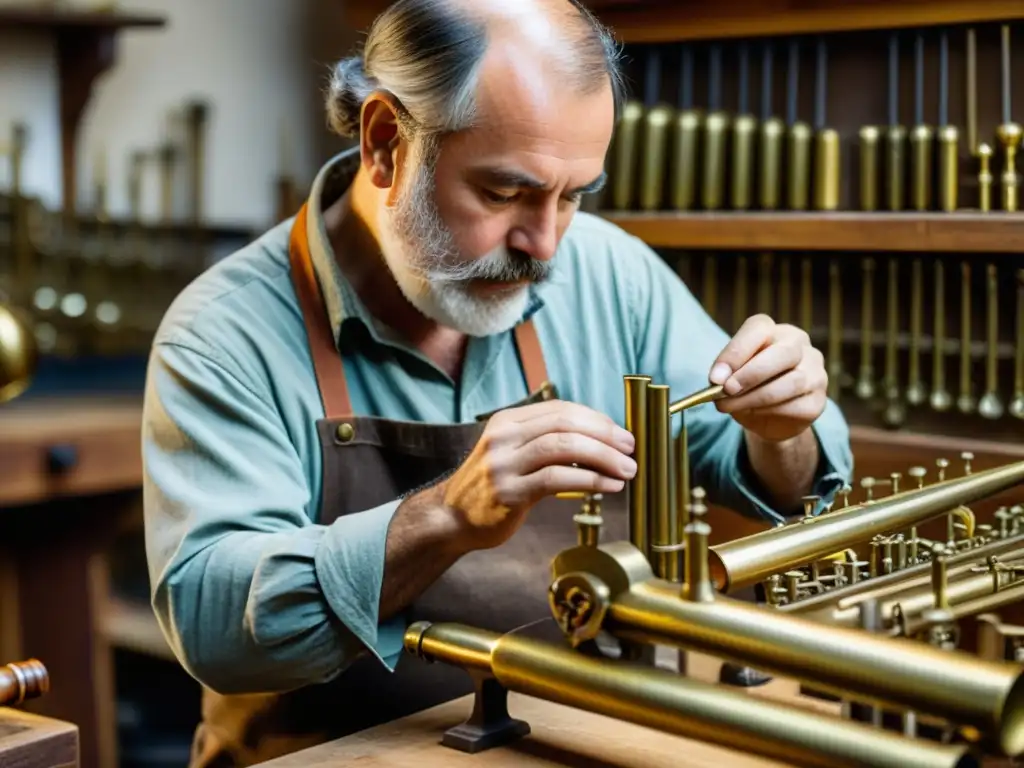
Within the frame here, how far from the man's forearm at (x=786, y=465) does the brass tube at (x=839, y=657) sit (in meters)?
0.69

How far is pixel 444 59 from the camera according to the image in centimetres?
168

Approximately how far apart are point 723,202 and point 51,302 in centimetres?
179

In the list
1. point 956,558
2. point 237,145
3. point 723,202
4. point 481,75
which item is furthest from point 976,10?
point 237,145

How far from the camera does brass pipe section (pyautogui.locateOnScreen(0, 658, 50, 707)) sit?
150 cm

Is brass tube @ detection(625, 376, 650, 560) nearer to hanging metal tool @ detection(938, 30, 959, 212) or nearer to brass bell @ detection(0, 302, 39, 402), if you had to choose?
brass bell @ detection(0, 302, 39, 402)

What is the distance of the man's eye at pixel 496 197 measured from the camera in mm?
1673

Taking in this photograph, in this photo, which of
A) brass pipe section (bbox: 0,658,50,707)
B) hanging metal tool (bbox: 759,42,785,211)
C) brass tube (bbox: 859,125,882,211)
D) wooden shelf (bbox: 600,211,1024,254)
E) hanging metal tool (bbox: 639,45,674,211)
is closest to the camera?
brass pipe section (bbox: 0,658,50,707)

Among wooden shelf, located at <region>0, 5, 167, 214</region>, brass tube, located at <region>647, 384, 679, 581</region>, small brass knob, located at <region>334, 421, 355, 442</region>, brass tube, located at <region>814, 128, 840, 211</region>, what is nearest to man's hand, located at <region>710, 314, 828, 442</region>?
brass tube, located at <region>647, 384, 679, 581</region>

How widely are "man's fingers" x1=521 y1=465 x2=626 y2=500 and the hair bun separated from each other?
0.69m

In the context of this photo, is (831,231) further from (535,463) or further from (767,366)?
(535,463)

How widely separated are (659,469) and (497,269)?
0.52 metres

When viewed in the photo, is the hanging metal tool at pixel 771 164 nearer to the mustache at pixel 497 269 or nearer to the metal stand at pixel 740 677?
the mustache at pixel 497 269

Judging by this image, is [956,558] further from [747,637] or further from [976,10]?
[976,10]

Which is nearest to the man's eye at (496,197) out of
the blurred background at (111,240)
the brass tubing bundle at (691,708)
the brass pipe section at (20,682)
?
the brass tubing bundle at (691,708)
